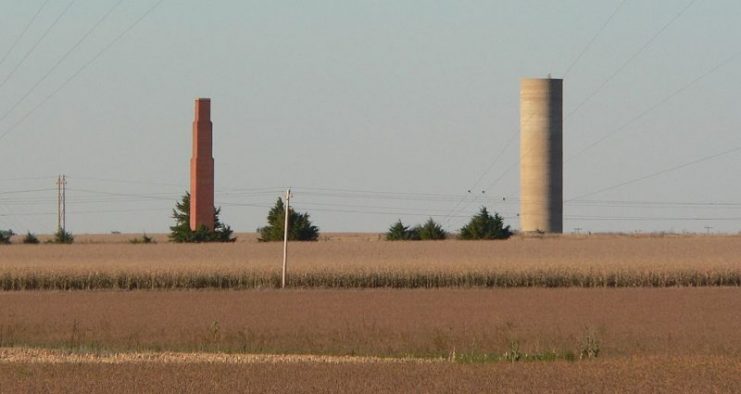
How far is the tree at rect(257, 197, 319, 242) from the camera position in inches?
3465

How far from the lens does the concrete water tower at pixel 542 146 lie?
97.2 meters

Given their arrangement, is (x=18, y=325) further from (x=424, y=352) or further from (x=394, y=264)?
(x=394, y=264)

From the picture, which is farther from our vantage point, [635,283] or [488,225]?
[488,225]

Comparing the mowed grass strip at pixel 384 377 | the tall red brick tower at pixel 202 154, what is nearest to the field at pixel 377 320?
the mowed grass strip at pixel 384 377

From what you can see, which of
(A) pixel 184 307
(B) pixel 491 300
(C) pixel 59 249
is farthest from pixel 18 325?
(C) pixel 59 249

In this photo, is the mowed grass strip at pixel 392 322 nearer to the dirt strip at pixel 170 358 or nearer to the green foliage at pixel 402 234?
the dirt strip at pixel 170 358

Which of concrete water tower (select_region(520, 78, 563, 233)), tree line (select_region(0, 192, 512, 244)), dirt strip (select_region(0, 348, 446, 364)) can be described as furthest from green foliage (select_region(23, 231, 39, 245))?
dirt strip (select_region(0, 348, 446, 364))

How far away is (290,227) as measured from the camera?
88.4 m

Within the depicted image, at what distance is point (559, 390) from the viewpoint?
2028 cm

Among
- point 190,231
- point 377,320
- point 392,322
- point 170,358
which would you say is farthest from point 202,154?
point 170,358

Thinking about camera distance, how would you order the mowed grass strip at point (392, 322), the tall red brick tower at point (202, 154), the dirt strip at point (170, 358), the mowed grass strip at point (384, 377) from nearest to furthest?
1. the mowed grass strip at point (384, 377)
2. the dirt strip at point (170, 358)
3. the mowed grass strip at point (392, 322)
4. the tall red brick tower at point (202, 154)

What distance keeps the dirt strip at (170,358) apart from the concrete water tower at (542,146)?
2761 inches

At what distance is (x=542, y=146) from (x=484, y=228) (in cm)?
906

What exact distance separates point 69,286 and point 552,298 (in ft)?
60.6
